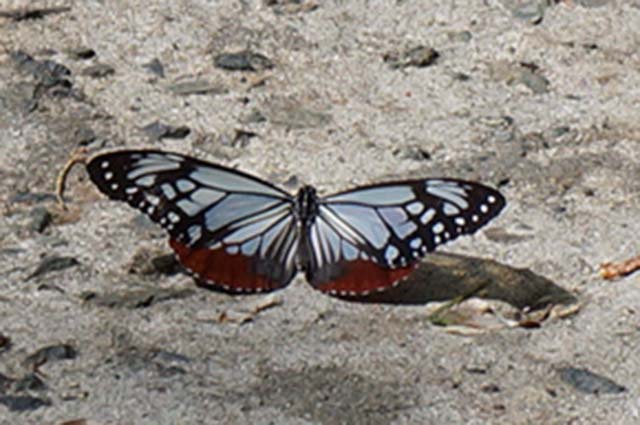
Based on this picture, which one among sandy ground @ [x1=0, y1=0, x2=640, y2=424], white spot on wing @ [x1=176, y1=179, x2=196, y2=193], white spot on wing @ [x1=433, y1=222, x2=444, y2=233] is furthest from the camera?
white spot on wing @ [x1=176, y1=179, x2=196, y2=193]

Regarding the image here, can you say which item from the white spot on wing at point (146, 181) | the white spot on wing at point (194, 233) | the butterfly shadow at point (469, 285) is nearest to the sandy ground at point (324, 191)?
the butterfly shadow at point (469, 285)

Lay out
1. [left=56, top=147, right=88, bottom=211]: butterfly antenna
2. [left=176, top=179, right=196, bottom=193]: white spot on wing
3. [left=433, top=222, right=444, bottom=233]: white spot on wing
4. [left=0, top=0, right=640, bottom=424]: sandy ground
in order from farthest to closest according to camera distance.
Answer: [left=56, top=147, right=88, bottom=211]: butterfly antenna
[left=176, top=179, right=196, bottom=193]: white spot on wing
[left=433, top=222, right=444, bottom=233]: white spot on wing
[left=0, top=0, right=640, bottom=424]: sandy ground

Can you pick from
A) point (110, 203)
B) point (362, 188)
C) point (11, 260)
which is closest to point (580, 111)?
point (362, 188)

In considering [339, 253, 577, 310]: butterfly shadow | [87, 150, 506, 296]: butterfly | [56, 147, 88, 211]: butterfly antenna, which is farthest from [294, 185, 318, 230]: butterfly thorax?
[56, 147, 88, 211]: butterfly antenna

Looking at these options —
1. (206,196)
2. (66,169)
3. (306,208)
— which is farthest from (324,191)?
(66,169)

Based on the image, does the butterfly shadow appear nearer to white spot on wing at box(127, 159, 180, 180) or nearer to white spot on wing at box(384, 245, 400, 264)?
white spot on wing at box(384, 245, 400, 264)

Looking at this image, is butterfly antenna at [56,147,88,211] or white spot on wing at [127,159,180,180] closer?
white spot on wing at [127,159,180,180]
